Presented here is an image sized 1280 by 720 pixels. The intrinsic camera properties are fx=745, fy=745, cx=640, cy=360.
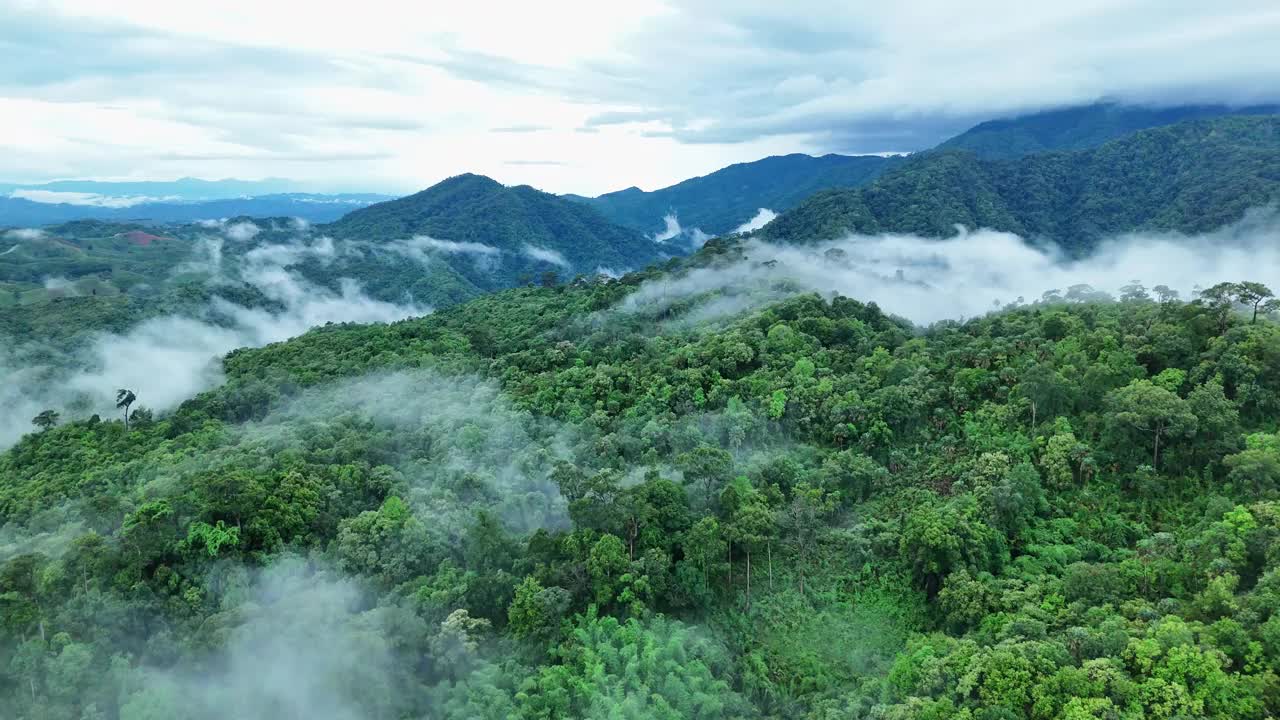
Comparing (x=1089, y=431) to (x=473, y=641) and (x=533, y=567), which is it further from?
(x=473, y=641)

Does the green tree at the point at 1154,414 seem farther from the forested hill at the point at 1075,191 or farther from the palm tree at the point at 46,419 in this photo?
the forested hill at the point at 1075,191

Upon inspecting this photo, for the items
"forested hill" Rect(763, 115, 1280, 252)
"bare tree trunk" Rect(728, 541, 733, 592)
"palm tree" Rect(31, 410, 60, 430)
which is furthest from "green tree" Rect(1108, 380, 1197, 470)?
"forested hill" Rect(763, 115, 1280, 252)

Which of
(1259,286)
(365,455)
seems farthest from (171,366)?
(1259,286)

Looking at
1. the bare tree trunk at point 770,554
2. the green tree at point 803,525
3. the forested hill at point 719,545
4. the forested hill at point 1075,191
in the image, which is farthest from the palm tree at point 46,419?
the forested hill at point 1075,191

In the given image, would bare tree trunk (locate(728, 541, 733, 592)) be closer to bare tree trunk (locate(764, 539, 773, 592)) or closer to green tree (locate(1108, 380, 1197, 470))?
bare tree trunk (locate(764, 539, 773, 592))

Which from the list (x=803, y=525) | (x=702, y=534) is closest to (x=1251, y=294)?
(x=803, y=525)

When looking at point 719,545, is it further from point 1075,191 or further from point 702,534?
point 1075,191
